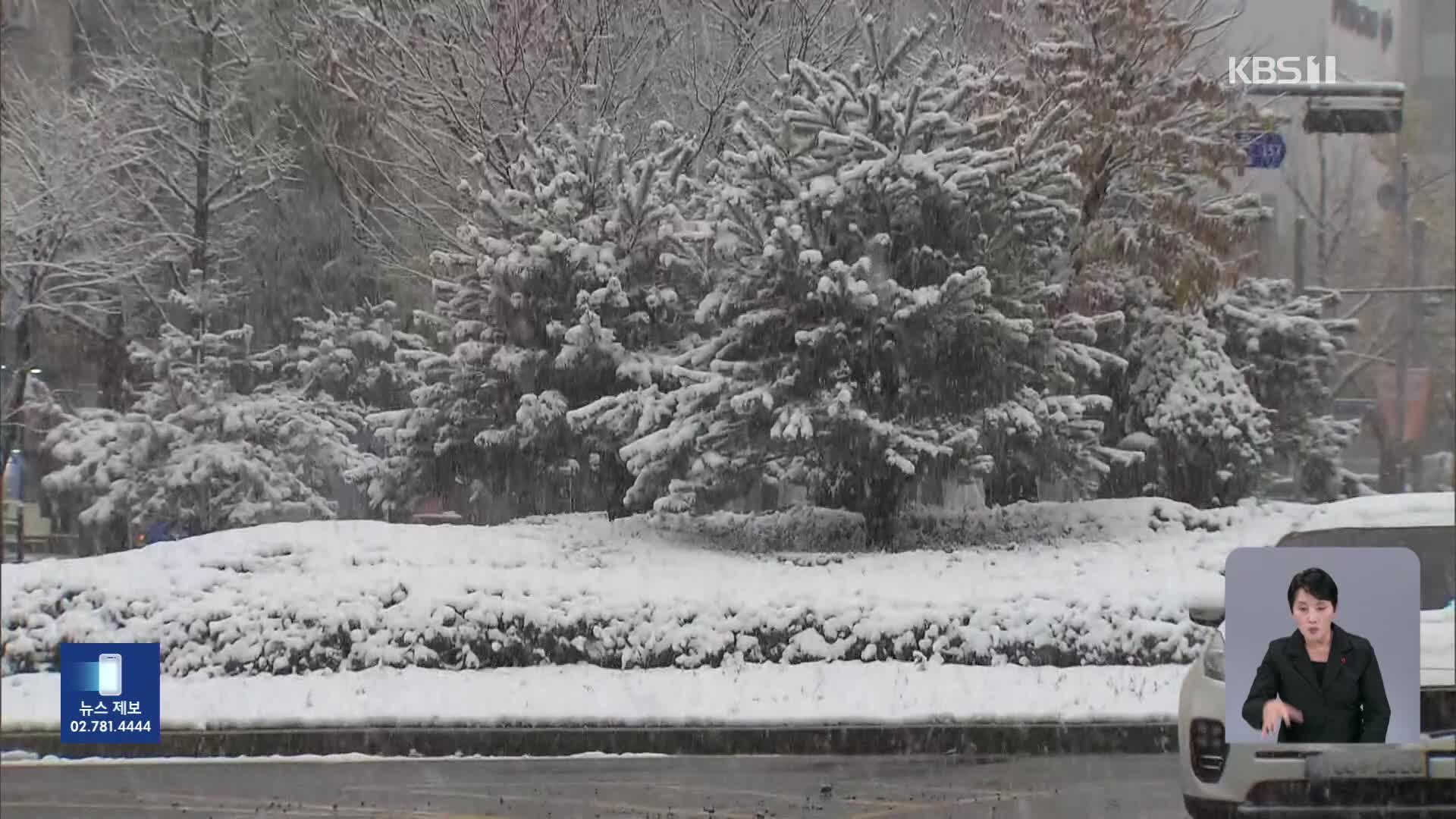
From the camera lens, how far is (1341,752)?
135 inches

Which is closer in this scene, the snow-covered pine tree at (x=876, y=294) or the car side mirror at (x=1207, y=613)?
the car side mirror at (x=1207, y=613)

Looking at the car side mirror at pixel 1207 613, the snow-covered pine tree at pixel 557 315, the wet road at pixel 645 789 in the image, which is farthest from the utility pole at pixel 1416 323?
the snow-covered pine tree at pixel 557 315

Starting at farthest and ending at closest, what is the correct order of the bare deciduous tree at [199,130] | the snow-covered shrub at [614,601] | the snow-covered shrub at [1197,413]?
the bare deciduous tree at [199,130] → the snow-covered shrub at [614,601] → the snow-covered shrub at [1197,413]

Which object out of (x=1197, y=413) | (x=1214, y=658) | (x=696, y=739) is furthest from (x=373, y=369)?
(x=1214, y=658)

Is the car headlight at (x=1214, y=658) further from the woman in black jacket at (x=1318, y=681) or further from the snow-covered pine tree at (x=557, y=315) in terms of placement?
the snow-covered pine tree at (x=557, y=315)

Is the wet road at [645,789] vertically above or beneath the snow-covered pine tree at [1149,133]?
beneath

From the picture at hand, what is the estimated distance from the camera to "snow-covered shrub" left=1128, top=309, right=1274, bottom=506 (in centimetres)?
421

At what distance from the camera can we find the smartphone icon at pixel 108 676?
13.5ft

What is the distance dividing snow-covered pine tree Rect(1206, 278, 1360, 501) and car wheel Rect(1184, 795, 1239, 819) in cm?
95

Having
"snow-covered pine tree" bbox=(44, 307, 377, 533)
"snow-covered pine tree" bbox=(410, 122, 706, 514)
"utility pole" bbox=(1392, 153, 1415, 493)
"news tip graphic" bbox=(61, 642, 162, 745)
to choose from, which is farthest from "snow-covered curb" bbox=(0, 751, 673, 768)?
"utility pole" bbox=(1392, 153, 1415, 493)

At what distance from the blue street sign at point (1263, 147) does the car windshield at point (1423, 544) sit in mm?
1182

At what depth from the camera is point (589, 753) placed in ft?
15.2

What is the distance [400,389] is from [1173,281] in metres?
2.43

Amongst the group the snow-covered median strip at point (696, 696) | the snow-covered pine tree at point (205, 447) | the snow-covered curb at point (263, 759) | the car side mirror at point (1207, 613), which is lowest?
the snow-covered curb at point (263, 759)
